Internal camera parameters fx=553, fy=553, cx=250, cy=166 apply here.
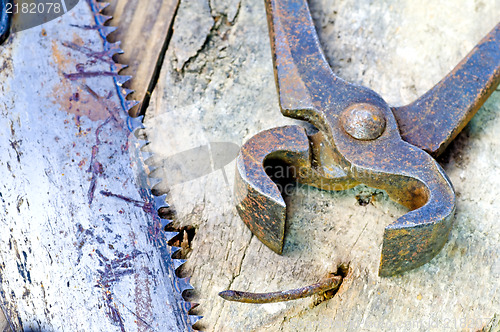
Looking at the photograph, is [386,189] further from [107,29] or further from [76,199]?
[107,29]

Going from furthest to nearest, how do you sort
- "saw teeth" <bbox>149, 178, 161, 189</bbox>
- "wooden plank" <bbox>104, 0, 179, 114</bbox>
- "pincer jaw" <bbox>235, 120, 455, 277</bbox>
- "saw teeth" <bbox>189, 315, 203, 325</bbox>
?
1. "wooden plank" <bbox>104, 0, 179, 114</bbox>
2. "saw teeth" <bbox>149, 178, 161, 189</bbox>
3. "saw teeth" <bbox>189, 315, 203, 325</bbox>
4. "pincer jaw" <bbox>235, 120, 455, 277</bbox>

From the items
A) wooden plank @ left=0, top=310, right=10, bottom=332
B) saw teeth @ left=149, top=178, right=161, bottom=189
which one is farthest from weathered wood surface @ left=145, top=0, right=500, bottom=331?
wooden plank @ left=0, top=310, right=10, bottom=332

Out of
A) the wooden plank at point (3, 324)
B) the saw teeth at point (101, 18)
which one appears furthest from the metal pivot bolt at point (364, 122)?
the wooden plank at point (3, 324)

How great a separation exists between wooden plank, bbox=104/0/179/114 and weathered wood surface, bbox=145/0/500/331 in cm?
4

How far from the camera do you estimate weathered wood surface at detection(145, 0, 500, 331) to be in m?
1.43

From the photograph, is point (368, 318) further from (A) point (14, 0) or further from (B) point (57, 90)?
(A) point (14, 0)

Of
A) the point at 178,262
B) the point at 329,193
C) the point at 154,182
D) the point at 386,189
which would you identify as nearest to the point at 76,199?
the point at 154,182

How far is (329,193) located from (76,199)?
0.68m

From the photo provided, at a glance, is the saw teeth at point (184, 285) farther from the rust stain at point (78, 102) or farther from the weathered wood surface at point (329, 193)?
the rust stain at point (78, 102)

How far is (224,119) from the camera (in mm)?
1611

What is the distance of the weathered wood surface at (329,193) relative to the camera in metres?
1.43

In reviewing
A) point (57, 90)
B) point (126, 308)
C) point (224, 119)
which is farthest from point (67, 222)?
point (224, 119)

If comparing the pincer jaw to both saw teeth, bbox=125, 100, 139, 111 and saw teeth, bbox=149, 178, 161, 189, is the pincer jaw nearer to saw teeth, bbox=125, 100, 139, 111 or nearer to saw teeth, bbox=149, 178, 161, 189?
saw teeth, bbox=149, 178, 161, 189

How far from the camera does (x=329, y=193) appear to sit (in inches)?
60.1
